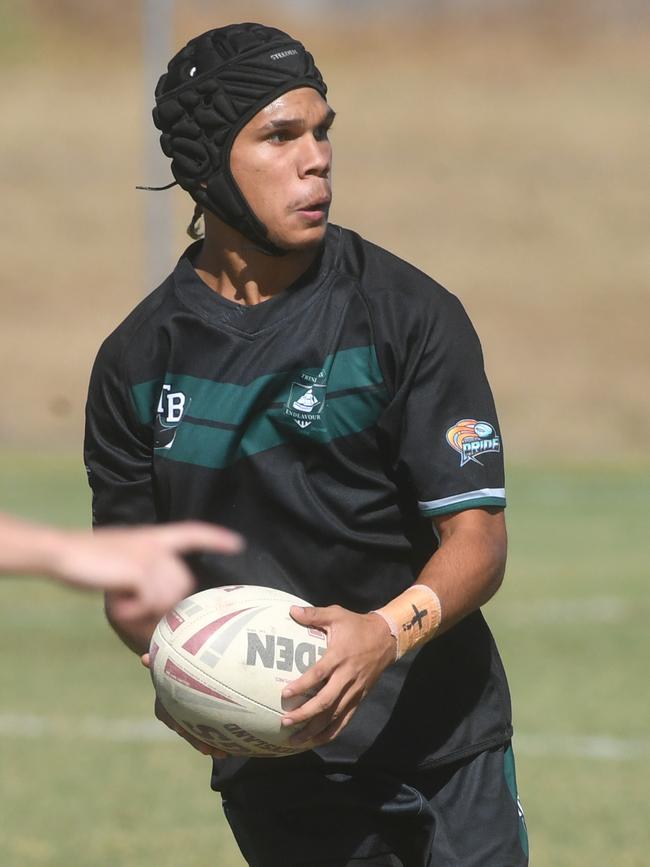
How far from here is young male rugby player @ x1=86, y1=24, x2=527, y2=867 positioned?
418cm

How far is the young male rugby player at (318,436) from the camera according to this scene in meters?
4.18

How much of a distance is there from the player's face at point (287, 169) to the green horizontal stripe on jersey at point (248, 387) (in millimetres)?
325

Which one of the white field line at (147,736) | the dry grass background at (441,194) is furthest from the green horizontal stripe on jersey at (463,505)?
the dry grass background at (441,194)

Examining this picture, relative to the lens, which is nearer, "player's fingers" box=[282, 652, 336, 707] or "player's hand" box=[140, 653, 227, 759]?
"player's fingers" box=[282, 652, 336, 707]

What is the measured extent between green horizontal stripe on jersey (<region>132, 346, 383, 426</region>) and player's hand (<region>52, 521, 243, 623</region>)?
163cm

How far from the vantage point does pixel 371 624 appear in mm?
3777

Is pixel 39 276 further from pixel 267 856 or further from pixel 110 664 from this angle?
pixel 267 856

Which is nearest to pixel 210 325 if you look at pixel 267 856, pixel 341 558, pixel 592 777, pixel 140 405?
pixel 140 405

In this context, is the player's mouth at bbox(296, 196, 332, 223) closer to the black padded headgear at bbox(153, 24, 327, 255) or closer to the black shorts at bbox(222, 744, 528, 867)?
the black padded headgear at bbox(153, 24, 327, 255)

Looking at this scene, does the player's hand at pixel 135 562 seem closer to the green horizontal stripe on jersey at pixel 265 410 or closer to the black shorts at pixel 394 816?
the green horizontal stripe on jersey at pixel 265 410

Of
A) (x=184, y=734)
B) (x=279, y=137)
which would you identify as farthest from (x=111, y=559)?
(x=279, y=137)

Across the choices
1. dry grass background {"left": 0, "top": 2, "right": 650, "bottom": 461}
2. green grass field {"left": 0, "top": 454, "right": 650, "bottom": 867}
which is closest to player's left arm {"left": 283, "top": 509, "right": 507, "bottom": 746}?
green grass field {"left": 0, "top": 454, "right": 650, "bottom": 867}

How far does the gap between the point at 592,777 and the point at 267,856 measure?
4590 mm

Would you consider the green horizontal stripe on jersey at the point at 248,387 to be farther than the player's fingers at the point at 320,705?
Yes
